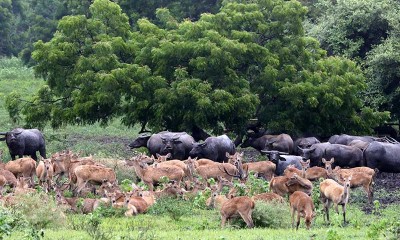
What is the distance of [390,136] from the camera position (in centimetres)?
3950

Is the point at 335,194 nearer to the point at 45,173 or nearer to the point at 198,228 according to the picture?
the point at 198,228

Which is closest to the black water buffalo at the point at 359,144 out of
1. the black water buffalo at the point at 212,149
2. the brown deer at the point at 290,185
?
the black water buffalo at the point at 212,149

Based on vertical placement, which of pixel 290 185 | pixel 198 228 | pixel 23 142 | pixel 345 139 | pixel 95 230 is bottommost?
pixel 345 139

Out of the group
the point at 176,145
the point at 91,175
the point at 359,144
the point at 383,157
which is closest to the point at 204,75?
the point at 176,145

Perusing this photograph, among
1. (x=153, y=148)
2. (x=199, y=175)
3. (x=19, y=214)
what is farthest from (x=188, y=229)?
(x=153, y=148)

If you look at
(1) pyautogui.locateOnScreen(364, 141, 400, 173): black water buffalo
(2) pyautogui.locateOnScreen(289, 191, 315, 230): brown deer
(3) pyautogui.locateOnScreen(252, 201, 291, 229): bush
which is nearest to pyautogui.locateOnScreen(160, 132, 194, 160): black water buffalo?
(1) pyautogui.locateOnScreen(364, 141, 400, 173): black water buffalo

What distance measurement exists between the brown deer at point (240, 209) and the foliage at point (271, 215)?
10.7 inches

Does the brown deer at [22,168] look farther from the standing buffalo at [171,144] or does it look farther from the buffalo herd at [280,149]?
the standing buffalo at [171,144]

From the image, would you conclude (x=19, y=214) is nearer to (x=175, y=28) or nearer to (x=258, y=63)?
(x=258, y=63)

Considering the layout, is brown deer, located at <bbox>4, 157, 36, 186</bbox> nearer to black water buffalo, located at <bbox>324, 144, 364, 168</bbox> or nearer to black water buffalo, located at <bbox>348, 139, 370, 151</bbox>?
black water buffalo, located at <bbox>324, 144, 364, 168</bbox>

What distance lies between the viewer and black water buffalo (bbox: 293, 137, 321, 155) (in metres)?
32.5

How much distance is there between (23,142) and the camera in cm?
2973

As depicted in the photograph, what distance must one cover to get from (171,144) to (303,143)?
5095mm

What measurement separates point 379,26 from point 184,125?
11638 millimetres
